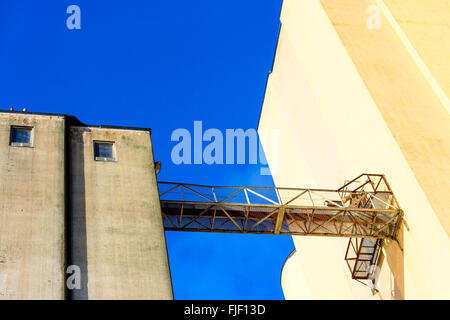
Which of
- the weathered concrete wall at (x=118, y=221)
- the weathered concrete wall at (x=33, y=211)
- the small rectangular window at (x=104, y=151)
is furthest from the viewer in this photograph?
the small rectangular window at (x=104, y=151)

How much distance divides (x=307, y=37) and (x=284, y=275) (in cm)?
1985

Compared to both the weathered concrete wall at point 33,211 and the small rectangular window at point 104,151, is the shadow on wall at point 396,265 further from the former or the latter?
the weathered concrete wall at point 33,211

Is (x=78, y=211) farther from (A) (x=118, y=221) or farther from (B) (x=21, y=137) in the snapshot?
(B) (x=21, y=137)

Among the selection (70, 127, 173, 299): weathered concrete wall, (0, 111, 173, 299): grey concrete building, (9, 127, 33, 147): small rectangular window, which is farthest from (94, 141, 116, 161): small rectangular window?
(9, 127, 33, 147): small rectangular window

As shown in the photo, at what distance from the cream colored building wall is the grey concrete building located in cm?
1061

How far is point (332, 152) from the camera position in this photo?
Answer: 3459 centimetres

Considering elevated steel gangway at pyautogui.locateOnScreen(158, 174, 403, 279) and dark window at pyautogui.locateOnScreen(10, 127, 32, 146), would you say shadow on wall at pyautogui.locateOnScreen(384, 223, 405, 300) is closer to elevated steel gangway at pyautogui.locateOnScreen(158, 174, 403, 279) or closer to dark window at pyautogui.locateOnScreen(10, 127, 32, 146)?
elevated steel gangway at pyautogui.locateOnScreen(158, 174, 403, 279)

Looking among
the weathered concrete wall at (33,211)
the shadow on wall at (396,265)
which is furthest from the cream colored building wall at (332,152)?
the weathered concrete wall at (33,211)

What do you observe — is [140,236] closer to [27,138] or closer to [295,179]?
[27,138]

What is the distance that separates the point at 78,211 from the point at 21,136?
411cm

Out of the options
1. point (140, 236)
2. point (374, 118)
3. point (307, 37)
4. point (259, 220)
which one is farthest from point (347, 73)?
point (140, 236)

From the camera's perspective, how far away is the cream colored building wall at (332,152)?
25359mm

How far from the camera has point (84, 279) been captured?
19.2 metres

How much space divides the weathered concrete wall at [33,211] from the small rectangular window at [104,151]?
1.38 m
